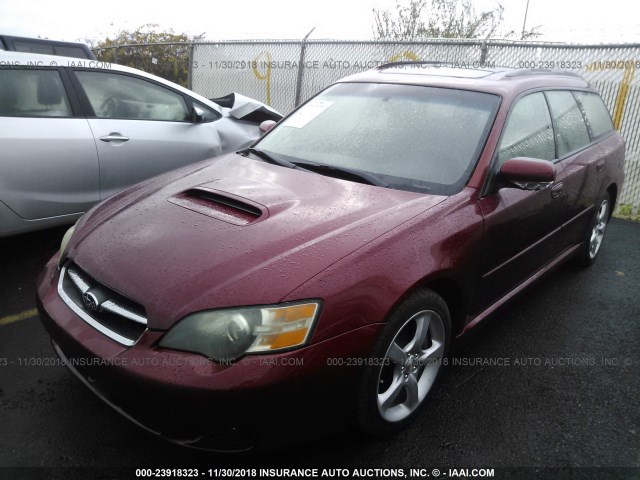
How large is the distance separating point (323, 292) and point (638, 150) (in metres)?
6.06

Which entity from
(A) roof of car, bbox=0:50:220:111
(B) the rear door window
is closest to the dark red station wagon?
(B) the rear door window

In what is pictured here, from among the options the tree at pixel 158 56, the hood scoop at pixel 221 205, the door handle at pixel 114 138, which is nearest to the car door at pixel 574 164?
the hood scoop at pixel 221 205

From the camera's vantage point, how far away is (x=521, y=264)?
9.61 ft

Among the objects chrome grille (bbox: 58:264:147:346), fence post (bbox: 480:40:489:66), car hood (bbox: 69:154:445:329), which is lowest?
chrome grille (bbox: 58:264:147:346)

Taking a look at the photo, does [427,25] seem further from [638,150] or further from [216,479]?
[216,479]

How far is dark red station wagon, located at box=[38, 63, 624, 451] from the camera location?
5.73 ft

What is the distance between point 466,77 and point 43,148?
3036 millimetres

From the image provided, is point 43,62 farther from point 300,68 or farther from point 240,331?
point 300,68

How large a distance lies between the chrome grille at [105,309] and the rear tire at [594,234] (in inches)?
137

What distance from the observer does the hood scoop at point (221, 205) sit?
2.22 m

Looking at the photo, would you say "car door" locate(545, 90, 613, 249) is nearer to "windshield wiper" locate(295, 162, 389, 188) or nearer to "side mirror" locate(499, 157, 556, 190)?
"side mirror" locate(499, 157, 556, 190)

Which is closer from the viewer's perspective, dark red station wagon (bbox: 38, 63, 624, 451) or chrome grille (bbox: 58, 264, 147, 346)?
dark red station wagon (bbox: 38, 63, 624, 451)

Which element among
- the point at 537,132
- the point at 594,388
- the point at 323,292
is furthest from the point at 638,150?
the point at 323,292

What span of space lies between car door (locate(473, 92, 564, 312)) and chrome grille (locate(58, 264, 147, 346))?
1609 millimetres
